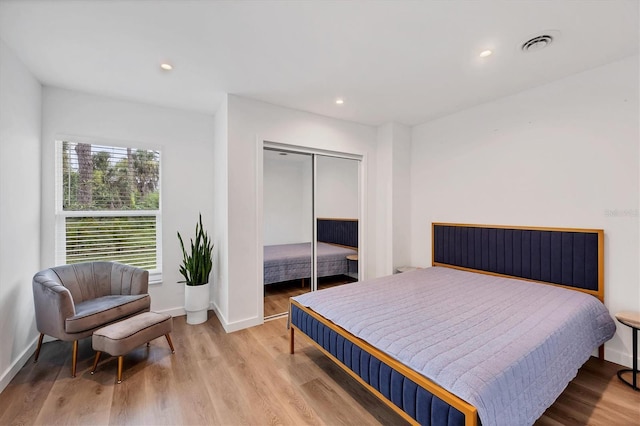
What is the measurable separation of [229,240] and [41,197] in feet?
6.27

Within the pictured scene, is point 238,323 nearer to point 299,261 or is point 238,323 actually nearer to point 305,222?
point 299,261

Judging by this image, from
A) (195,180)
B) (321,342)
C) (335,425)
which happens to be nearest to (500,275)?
(321,342)

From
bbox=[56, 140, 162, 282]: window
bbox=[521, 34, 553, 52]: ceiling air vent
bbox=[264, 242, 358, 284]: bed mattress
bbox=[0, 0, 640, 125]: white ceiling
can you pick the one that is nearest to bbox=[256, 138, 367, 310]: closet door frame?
bbox=[264, 242, 358, 284]: bed mattress

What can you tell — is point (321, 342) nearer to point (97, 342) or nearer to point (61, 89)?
point (97, 342)

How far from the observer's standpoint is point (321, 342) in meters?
2.13

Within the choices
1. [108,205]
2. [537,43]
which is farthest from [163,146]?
[537,43]

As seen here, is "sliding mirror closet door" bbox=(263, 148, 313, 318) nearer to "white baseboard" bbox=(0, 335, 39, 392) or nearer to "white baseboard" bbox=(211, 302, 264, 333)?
"white baseboard" bbox=(211, 302, 264, 333)

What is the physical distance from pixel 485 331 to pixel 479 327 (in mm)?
60

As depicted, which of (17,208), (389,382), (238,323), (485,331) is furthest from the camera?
(238,323)

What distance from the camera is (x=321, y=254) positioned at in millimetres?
3889

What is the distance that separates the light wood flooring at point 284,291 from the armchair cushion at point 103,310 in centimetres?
141

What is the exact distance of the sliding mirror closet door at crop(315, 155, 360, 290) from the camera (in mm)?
3818

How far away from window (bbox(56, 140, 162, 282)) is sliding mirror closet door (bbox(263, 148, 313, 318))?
4.55ft

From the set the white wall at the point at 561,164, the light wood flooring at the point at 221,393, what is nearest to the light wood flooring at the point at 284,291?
the light wood flooring at the point at 221,393
